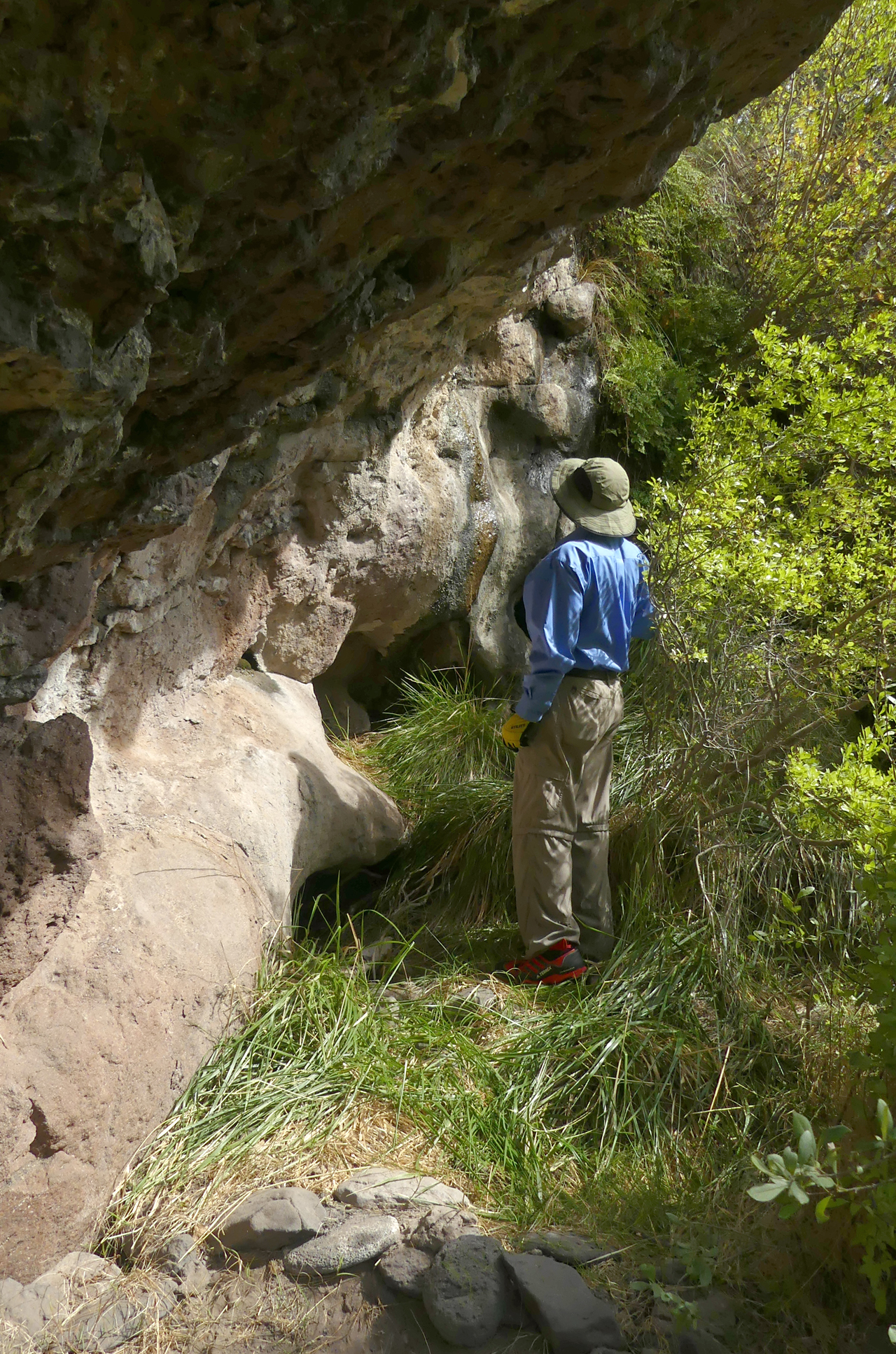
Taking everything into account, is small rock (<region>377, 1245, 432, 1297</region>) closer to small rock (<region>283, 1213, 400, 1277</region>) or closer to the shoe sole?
small rock (<region>283, 1213, 400, 1277</region>)

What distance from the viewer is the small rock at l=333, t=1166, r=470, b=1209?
272 cm

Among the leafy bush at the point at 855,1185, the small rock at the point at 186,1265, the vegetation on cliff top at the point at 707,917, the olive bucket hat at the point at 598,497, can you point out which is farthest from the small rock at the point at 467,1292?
the olive bucket hat at the point at 598,497

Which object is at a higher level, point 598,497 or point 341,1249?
point 598,497

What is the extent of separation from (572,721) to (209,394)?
2.49m

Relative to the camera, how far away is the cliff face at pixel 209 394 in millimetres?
1414

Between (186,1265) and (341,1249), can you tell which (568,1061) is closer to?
(341,1249)

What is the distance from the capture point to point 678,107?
Answer: 2182 mm

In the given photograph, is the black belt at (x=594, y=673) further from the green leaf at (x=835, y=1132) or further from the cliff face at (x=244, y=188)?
the green leaf at (x=835, y=1132)

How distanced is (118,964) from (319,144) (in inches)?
83.0

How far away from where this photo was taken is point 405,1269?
2523 mm

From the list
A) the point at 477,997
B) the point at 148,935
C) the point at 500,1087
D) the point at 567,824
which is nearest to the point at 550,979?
the point at 477,997

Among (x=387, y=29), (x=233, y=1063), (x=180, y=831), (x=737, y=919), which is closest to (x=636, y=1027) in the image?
(x=737, y=919)

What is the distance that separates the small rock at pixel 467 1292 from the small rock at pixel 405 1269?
0.09ft

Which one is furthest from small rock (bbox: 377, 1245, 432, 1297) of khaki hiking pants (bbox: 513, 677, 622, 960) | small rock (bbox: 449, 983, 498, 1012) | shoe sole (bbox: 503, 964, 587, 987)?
khaki hiking pants (bbox: 513, 677, 622, 960)
